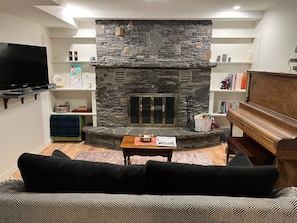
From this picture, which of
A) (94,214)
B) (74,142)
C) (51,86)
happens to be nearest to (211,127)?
(74,142)

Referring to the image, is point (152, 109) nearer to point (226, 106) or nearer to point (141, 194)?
point (226, 106)

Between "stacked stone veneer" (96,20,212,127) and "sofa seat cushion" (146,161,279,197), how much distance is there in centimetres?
335

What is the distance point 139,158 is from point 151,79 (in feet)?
5.29

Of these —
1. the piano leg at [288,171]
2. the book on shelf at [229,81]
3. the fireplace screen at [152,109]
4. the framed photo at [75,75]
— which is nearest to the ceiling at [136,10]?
the framed photo at [75,75]

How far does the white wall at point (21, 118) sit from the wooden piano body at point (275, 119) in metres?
3.20

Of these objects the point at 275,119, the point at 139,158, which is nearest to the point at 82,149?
the point at 139,158

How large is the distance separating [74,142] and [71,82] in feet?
4.07

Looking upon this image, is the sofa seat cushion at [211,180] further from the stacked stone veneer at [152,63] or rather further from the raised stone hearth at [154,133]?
the stacked stone veneer at [152,63]

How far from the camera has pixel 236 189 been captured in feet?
4.28

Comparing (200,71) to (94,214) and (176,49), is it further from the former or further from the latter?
(94,214)

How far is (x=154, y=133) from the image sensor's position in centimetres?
432

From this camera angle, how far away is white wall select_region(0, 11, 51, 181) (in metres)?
3.17

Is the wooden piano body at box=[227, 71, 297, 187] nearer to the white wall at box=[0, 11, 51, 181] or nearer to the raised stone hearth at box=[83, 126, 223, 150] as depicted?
the raised stone hearth at box=[83, 126, 223, 150]

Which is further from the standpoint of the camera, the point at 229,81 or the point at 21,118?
the point at 229,81
